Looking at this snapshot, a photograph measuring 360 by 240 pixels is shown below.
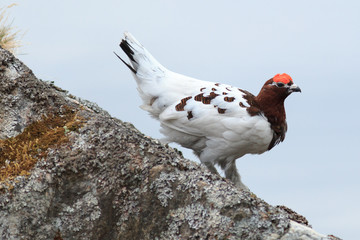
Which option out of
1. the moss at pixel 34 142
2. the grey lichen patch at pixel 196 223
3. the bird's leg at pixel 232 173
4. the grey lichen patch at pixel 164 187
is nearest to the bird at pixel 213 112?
the bird's leg at pixel 232 173

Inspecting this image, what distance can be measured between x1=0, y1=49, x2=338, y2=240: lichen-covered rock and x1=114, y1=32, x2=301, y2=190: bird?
8.27 feet

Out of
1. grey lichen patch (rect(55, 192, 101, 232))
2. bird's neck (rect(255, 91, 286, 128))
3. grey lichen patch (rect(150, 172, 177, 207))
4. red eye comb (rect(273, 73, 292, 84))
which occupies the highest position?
red eye comb (rect(273, 73, 292, 84))

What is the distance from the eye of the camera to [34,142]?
4336 millimetres

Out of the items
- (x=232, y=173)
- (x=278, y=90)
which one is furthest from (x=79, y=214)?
(x=278, y=90)

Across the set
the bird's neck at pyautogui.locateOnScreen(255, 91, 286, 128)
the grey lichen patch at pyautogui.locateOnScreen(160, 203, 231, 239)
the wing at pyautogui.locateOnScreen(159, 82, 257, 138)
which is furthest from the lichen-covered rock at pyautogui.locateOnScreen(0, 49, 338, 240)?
the bird's neck at pyautogui.locateOnScreen(255, 91, 286, 128)

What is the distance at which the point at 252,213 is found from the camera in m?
3.92

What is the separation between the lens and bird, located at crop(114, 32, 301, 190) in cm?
678

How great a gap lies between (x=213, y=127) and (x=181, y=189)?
108 inches

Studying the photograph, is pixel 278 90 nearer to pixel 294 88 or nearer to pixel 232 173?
pixel 294 88

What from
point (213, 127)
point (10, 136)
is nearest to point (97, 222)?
point (10, 136)

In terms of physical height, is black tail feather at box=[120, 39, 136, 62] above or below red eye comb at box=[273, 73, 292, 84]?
below

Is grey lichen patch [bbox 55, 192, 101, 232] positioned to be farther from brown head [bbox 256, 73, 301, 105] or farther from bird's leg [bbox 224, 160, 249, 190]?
brown head [bbox 256, 73, 301, 105]

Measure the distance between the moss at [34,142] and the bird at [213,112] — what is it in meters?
2.50

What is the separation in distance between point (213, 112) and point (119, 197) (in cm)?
287
